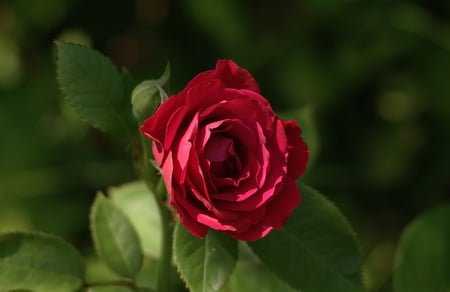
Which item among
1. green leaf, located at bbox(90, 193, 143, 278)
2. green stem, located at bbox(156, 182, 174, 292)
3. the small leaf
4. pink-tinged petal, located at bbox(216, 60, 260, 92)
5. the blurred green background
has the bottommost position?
the blurred green background

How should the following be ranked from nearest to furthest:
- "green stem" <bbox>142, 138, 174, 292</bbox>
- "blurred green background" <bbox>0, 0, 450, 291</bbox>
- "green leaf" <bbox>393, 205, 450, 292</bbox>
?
"green stem" <bbox>142, 138, 174, 292</bbox>, "green leaf" <bbox>393, 205, 450, 292</bbox>, "blurred green background" <bbox>0, 0, 450, 291</bbox>

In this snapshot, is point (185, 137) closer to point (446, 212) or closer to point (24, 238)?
point (24, 238)

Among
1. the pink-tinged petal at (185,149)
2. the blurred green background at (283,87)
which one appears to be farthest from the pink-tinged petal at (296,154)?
the blurred green background at (283,87)

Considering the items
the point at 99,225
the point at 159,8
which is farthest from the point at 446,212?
the point at 159,8

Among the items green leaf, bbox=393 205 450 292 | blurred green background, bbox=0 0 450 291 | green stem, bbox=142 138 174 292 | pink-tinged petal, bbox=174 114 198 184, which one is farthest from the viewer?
blurred green background, bbox=0 0 450 291

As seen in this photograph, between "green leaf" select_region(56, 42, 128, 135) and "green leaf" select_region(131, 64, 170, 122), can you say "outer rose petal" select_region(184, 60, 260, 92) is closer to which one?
"green leaf" select_region(131, 64, 170, 122)

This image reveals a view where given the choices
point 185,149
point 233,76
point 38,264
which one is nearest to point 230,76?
point 233,76

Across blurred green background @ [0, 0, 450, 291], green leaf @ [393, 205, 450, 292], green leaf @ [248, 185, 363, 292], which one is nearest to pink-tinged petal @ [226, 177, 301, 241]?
green leaf @ [248, 185, 363, 292]

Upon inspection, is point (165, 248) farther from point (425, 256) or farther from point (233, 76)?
point (425, 256)
